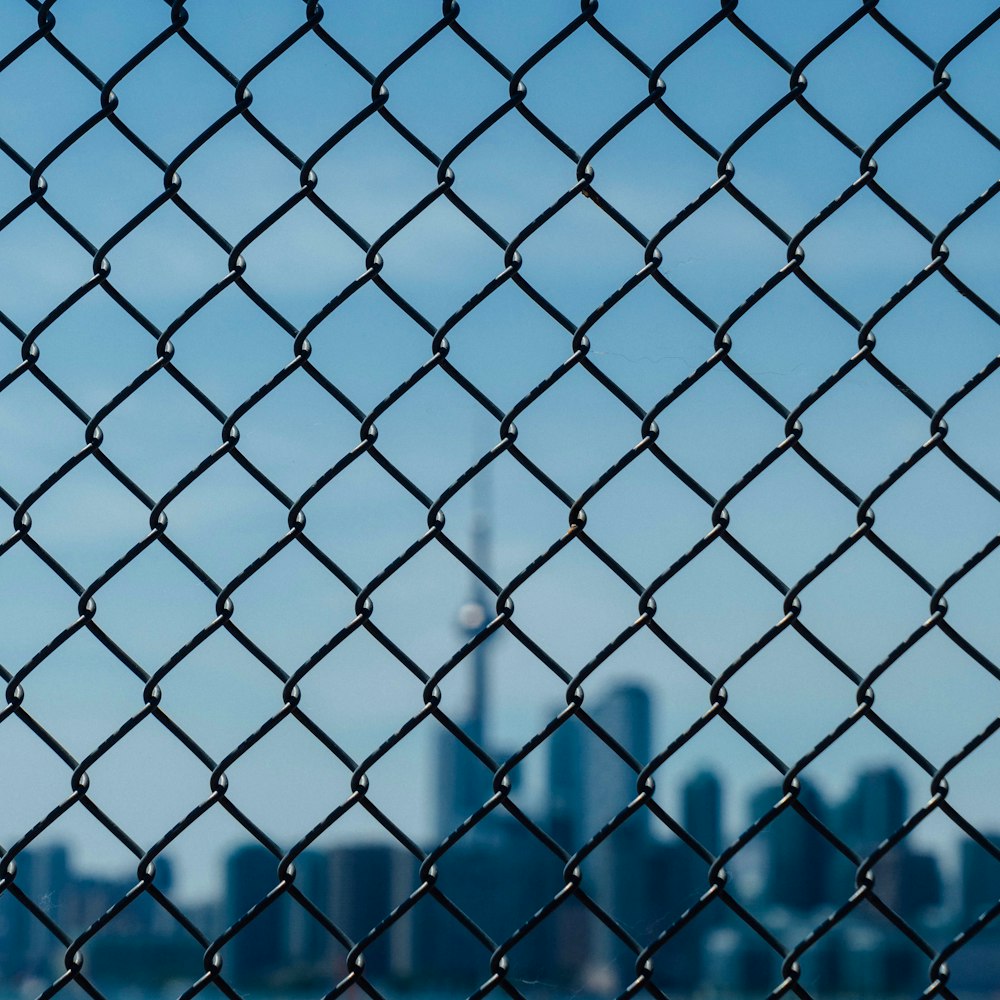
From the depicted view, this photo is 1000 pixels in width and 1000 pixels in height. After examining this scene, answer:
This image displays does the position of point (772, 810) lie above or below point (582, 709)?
below

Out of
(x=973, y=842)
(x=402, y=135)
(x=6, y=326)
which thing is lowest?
(x=973, y=842)

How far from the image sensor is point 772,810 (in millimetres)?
1899

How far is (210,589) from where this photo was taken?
187cm

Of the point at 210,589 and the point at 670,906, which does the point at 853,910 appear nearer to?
the point at 670,906

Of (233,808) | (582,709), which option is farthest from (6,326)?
(582,709)

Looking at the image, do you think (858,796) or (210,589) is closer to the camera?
(210,589)

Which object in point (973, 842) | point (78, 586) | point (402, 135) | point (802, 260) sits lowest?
point (973, 842)

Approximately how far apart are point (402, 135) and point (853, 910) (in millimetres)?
1231

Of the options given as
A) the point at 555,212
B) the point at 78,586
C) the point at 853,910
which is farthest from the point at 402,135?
the point at 853,910

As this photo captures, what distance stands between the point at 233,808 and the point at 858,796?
2770mm

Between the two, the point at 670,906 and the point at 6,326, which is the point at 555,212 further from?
the point at 670,906

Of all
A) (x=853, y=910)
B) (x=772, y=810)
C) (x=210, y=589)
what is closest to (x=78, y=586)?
(x=210, y=589)

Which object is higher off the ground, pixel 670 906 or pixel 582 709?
Answer: pixel 582 709

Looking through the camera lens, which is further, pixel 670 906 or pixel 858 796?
pixel 858 796
